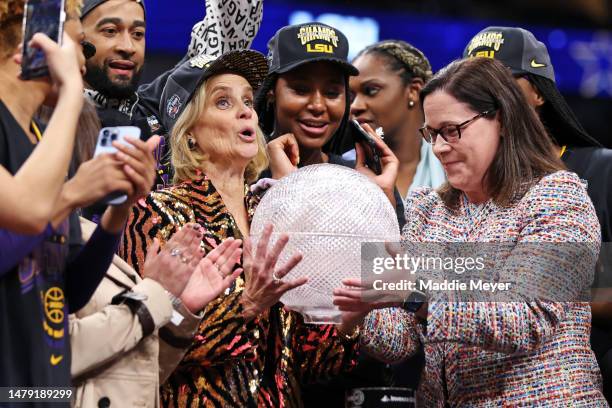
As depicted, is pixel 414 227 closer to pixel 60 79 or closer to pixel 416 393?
pixel 416 393

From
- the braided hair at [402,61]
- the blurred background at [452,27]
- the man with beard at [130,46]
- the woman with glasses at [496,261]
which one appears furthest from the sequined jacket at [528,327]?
the blurred background at [452,27]

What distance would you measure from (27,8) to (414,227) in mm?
1426

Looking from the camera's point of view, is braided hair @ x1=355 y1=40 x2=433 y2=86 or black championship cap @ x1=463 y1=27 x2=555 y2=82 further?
braided hair @ x1=355 y1=40 x2=433 y2=86

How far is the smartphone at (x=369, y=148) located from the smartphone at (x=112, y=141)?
1.77 metres

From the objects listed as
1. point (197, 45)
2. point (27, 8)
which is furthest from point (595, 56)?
point (27, 8)

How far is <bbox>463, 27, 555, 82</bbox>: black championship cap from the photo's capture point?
3.91 metres

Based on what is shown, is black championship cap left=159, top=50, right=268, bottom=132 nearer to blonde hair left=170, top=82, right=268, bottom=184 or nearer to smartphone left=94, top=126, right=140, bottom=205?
blonde hair left=170, top=82, right=268, bottom=184

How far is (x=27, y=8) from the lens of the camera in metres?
2.01

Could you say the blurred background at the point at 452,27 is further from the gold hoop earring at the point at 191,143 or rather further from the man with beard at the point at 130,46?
the gold hoop earring at the point at 191,143

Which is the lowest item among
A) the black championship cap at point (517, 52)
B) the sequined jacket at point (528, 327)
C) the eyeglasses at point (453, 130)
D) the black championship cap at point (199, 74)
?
the sequined jacket at point (528, 327)

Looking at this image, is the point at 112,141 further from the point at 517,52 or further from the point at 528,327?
the point at 517,52

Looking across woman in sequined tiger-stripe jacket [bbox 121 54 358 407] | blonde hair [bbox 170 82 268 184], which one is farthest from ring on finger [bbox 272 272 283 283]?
blonde hair [bbox 170 82 268 184]

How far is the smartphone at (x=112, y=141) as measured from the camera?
2.07 meters

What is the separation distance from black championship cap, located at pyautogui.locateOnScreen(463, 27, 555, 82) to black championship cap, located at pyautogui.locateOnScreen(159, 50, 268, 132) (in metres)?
0.99
